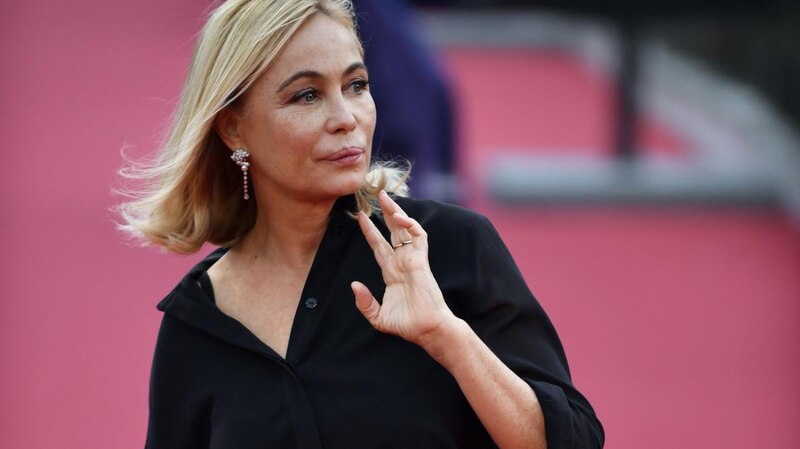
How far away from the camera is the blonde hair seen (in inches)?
91.5

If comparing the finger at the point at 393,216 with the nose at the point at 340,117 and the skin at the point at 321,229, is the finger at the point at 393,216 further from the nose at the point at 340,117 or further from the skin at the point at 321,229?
the nose at the point at 340,117

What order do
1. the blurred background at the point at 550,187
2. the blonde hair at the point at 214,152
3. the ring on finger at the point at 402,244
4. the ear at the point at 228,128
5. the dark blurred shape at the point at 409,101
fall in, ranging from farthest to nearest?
the blurred background at the point at 550,187 < the dark blurred shape at the point at 409,101 < the ear at the point at 228,128 < the blonde hair at the point at 214,152 < the ring on finger at the point at 402,244

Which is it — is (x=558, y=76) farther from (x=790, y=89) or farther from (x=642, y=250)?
(x=642, y=250)

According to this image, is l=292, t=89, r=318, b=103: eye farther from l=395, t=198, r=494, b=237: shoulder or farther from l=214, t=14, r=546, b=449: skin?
l=395, t=198, r=494, b=237: shoulder

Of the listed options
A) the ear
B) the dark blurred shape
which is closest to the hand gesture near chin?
the ear

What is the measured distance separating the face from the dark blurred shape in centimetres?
201

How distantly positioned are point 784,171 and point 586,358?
4.37 metres

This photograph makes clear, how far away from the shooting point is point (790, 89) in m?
11.3

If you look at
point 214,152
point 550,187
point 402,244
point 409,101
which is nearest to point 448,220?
point 402,244

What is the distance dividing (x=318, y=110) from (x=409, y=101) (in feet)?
9.04

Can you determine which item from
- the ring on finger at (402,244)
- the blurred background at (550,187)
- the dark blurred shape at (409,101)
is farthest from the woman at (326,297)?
the dark blurred shape at (409,101)

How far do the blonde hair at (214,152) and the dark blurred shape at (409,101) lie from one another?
5.97 ft

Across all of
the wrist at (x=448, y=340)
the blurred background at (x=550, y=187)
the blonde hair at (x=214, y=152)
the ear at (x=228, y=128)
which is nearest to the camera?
the wrist at (x=448, y=340)

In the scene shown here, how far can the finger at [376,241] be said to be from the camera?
2260 mm
